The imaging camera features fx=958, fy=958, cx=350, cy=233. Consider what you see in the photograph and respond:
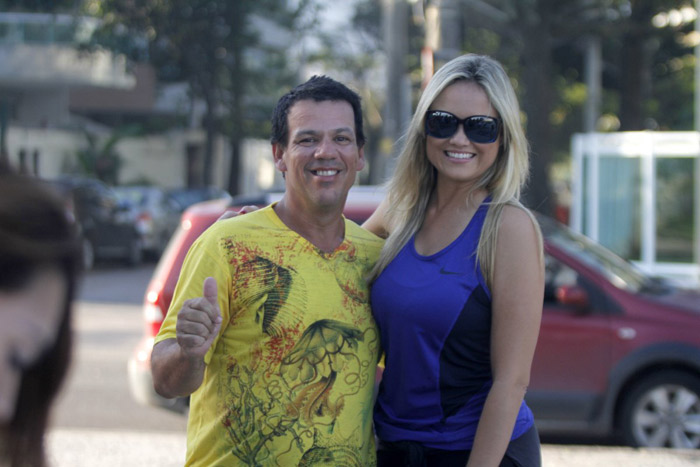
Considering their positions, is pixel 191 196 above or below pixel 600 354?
above

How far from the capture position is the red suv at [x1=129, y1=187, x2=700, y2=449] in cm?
623

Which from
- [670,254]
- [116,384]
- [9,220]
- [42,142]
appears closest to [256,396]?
[9,220]

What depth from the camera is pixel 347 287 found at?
8.76ft

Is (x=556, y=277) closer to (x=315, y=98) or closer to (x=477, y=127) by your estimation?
(x=477, y=127)

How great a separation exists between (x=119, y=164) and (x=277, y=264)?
37.0 metres

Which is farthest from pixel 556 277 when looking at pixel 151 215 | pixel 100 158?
pixel 100 158

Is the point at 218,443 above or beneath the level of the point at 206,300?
beneath

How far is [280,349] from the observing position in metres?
2.55

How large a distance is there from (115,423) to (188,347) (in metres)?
5.66

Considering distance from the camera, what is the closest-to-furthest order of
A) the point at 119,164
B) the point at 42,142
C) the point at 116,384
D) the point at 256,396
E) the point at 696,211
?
the point at 256,396 → the point at 116,384 → the point at 696,211 → the point at 42,142 → the point at 119,164

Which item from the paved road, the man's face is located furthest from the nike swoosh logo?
the paved road

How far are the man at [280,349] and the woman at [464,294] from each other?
0.37 ft

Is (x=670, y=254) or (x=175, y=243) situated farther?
(x=670, y=254)

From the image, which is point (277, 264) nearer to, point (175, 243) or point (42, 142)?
point (175, 243)
